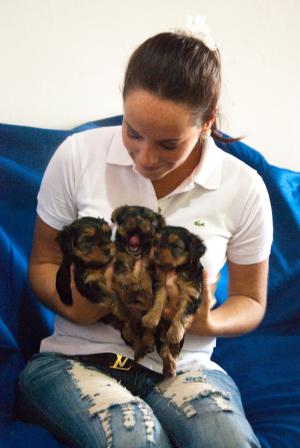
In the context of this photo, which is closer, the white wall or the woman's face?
the woman's face

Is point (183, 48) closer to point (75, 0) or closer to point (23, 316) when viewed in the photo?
point (23, 316)

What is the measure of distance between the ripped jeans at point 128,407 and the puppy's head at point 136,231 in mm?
307

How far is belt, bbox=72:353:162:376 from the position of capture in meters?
1.33

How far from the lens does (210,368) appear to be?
1.42m

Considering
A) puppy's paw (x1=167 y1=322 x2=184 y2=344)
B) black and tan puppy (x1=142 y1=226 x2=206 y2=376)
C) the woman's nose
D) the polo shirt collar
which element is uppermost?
the woman's nose

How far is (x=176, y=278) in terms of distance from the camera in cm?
120

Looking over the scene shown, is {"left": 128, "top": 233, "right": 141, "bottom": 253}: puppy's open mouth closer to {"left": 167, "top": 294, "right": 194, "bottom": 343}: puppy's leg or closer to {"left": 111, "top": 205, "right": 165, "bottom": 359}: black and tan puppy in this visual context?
{"left": 111, "top": 205, "right": 165, "bottom": 359}: black and tan puppy

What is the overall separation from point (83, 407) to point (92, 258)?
0.30m

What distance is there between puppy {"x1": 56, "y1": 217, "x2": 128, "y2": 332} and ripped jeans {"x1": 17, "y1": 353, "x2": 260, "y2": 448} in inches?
6.5

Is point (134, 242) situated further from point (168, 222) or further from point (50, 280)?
point (50, 280)

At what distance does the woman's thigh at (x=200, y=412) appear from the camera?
118 centimetres

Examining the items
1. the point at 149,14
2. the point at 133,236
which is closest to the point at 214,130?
the point at 133,236

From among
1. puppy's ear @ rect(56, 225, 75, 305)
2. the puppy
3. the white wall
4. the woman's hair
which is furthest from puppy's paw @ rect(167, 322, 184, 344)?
the white wall

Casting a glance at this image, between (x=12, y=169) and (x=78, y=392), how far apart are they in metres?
0.79
